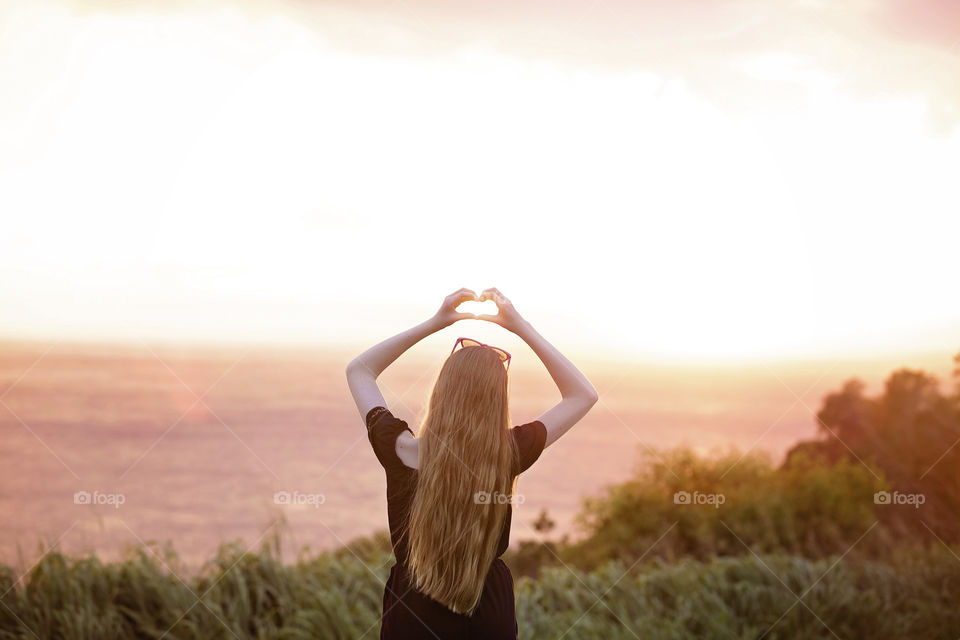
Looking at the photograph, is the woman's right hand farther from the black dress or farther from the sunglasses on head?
the black dress

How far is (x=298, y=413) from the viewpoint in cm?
1495

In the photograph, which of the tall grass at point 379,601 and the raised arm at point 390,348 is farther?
the tall grass at point 379,601

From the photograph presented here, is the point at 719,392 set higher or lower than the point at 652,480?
higher

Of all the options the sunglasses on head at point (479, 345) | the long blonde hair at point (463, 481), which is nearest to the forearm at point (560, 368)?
the sunglasses on head at point (479, 345)

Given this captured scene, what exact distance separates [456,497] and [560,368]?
1.87ft

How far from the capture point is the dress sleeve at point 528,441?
2258 millimetres

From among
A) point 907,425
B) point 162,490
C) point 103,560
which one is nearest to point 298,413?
point 162,490

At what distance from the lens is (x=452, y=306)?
2.52 m

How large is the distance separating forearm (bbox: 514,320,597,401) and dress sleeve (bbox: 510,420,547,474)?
0.20 m

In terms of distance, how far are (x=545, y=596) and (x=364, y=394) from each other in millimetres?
3284

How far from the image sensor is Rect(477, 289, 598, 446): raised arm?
7.76 feet

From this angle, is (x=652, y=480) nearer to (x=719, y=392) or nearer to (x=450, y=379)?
(x=719, y=392)

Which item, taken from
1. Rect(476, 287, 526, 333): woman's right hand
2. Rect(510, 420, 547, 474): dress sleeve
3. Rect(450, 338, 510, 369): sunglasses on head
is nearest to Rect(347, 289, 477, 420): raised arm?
Rect(476, 287, 526, 333): woman's right hand

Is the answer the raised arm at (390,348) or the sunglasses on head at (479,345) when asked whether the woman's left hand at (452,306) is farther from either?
the sunglasses on head at (479,345)
